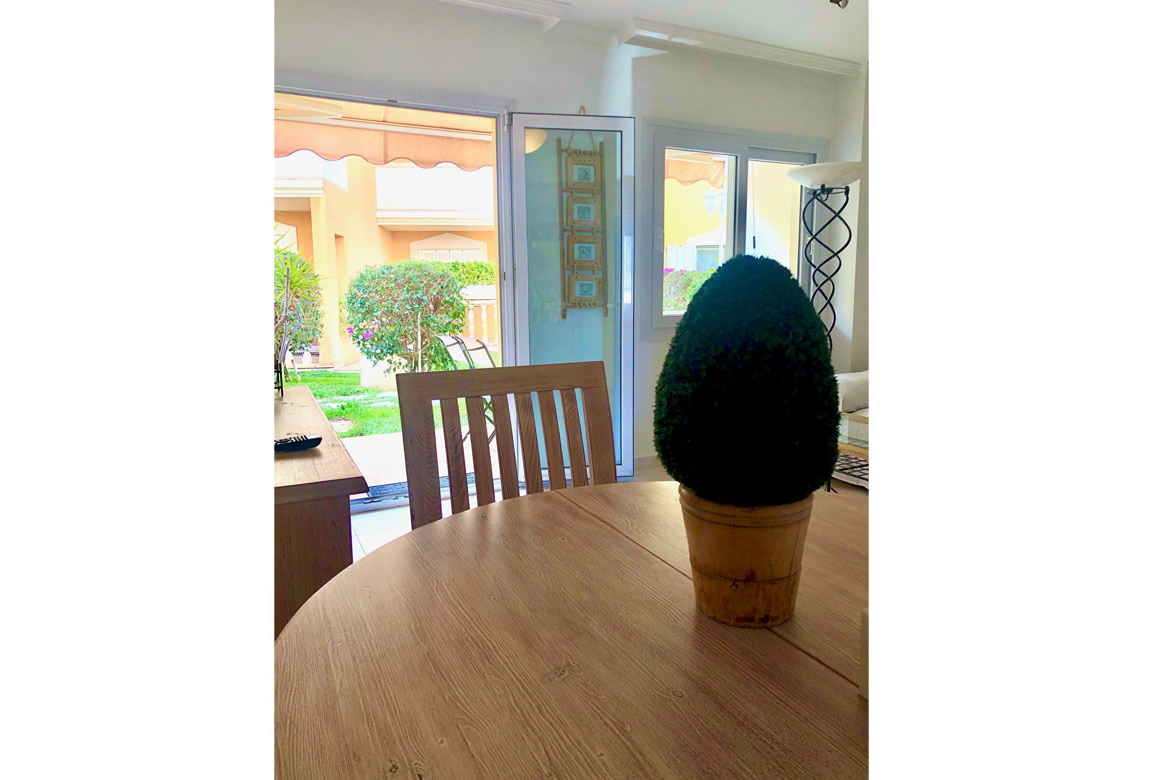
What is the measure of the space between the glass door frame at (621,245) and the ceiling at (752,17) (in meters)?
0.56

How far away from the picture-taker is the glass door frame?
3990 mm

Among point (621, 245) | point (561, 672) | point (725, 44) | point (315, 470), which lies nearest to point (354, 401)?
point (621, 245)

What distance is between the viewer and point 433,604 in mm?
829

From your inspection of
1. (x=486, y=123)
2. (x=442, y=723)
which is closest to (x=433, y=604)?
(x=442, y=723)

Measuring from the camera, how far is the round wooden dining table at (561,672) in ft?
1.81

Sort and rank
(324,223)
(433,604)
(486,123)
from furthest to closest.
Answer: (324,223) → (486,123) → (433,604)

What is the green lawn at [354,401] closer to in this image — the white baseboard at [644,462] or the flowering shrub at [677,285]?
the white baseboard at [644,462]

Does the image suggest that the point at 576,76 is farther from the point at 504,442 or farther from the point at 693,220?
the point at 504,442

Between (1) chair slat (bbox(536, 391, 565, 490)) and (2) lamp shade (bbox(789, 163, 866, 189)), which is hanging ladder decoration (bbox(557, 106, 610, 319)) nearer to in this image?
(2) lamp shade (bbox(789, 163, 866, 189))

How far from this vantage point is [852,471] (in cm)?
398

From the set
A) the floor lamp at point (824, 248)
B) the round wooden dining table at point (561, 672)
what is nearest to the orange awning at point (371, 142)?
the floor lamp at point (824, 248)

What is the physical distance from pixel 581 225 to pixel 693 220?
3.12 feet
